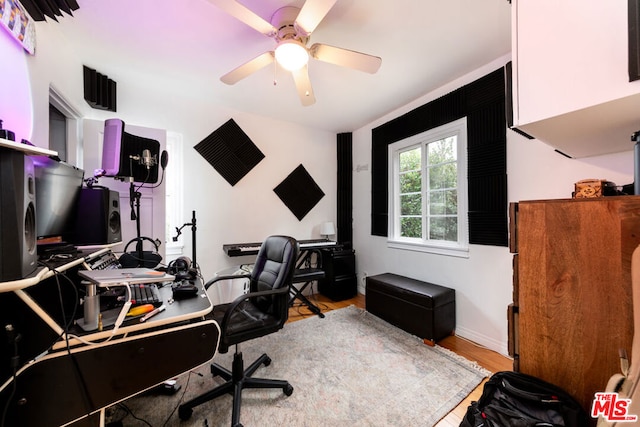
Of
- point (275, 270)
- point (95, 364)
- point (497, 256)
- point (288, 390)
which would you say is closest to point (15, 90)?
point (95, 364)

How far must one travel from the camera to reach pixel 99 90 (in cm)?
230

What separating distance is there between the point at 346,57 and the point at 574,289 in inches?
69.0

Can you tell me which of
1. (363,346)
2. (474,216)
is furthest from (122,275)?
(474,216)

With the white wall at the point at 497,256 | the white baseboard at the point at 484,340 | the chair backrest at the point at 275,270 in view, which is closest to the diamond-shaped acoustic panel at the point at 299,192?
the white wall at the point at 497,256

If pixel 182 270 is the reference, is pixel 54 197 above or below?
above

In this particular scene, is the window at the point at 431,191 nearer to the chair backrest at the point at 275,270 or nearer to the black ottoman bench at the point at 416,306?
the black ottoman bench at the point at 416,306

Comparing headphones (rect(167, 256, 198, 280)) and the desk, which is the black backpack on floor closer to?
the desk

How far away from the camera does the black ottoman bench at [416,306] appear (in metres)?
2.27

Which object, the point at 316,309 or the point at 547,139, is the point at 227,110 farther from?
the point at 547,139

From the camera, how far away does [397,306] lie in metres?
2.56

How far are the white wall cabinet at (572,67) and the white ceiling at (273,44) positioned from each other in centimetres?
87

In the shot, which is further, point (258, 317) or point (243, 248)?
point (243, 248)

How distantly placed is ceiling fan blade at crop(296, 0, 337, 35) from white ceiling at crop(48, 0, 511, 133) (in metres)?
0.27

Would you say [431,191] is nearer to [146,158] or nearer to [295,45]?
[295,45]
